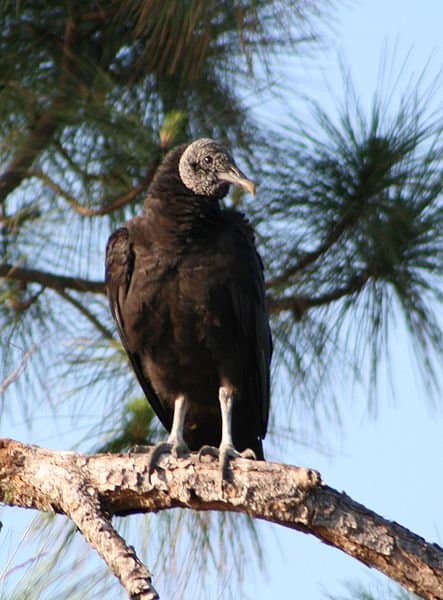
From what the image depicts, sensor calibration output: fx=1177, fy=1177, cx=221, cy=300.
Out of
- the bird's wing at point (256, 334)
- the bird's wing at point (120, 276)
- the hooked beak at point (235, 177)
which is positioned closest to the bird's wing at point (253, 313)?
the bird's wing at point (256, 334)

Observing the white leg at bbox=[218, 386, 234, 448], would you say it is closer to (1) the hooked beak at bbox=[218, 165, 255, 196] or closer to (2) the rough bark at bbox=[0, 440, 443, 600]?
(2) the rough bark at bbox=[0, 440, 443, 600]

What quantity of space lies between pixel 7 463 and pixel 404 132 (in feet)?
5.76

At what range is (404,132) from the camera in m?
3.94

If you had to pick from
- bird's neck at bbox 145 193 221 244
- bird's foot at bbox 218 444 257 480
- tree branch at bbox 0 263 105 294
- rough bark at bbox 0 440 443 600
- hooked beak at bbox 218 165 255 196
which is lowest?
rough bark at bbox 0 440 443 600

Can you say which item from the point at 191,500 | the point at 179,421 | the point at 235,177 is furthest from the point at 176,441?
the point at 235,177

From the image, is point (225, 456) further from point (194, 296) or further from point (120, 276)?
point (120, 276)

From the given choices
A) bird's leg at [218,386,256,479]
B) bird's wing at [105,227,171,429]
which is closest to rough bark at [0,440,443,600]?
bird's leg at [218,386,256,479]

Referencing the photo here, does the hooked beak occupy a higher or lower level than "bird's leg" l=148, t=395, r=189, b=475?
higher

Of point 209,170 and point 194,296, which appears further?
point 209,170

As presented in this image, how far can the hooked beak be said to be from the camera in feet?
12.6

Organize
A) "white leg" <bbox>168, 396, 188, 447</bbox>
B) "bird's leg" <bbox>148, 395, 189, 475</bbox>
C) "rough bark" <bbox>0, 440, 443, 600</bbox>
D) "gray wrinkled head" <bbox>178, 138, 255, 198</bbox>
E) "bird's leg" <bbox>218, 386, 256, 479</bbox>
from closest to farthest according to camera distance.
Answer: "rough bark" <bbox>0, 440, 443, 600</bbox> → "bird's leg" <bbox>148, 395, 189, 475</bbox> → "bird's leg" <bbox>218, 386, 256, 479</bbox> → "white leg" <bbox>168, 396, 188, 447</bbox> → "gray wrinkled head" <bbox>178, 138, 255, 198</bbox>

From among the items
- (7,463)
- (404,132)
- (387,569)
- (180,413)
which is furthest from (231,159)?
(387,569)

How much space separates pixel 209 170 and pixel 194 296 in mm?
460

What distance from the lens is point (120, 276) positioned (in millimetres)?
3824
